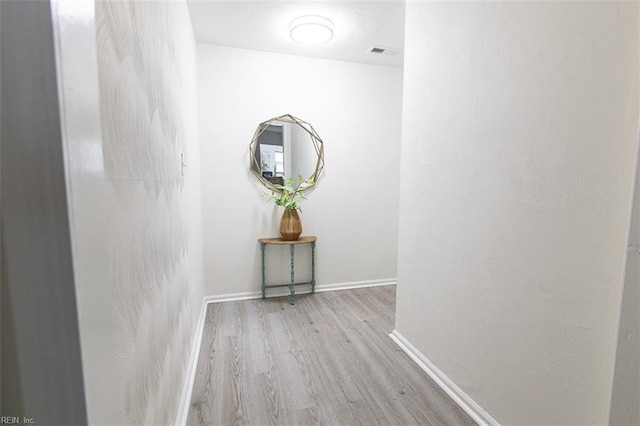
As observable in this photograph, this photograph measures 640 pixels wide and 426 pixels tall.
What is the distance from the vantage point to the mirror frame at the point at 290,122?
2709 mm

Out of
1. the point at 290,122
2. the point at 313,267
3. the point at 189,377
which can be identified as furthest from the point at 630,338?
the point at 290,122

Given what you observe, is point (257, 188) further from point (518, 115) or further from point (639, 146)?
point (639, 146)

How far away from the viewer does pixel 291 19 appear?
2131mm

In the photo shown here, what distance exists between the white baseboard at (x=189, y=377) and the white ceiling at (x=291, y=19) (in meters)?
2.33

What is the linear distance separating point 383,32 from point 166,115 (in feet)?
6.45

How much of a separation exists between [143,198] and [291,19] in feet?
6.46

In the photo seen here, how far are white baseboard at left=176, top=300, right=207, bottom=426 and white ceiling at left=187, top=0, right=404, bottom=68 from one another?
2333mm

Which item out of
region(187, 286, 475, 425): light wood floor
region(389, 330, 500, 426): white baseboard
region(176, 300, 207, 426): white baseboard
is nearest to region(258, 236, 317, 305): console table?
region(187, 286, 475, 425): light wood floor

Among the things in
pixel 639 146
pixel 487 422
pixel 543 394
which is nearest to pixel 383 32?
pixel 639 146

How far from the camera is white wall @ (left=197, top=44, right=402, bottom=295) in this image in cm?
263

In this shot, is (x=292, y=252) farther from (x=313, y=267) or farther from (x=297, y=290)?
(x=297, y=290)

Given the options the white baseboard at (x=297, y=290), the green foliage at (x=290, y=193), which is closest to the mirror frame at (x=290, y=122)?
the green foliage at (x=290, y=193)

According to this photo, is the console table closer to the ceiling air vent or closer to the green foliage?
the green foliage

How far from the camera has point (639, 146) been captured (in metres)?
0.76
